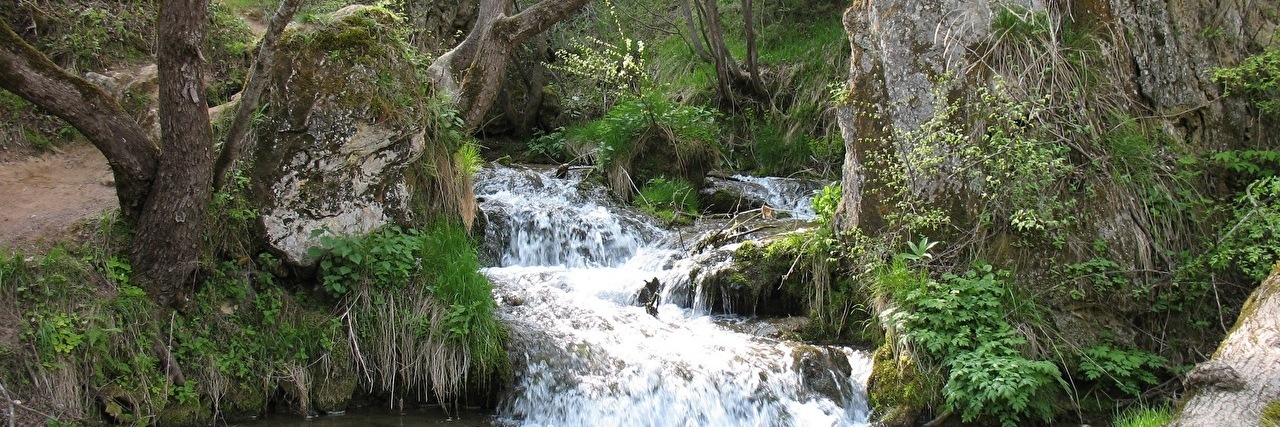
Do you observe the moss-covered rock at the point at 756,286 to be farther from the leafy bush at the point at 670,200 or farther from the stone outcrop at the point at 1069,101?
the leafy bush at the point at 670,200

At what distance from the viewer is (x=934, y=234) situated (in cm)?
542

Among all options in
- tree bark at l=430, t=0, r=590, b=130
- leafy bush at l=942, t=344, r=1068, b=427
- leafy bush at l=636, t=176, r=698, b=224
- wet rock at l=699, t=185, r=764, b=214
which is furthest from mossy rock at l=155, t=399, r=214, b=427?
wet rock at l=699, t=185, r=764, b=214

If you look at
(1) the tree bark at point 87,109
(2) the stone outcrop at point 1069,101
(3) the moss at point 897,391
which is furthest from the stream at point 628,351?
(1) the tree bark at point 87,109

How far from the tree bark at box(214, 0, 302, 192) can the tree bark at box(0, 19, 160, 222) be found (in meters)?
0.40

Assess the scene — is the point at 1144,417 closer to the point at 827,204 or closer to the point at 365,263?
the point at 827,204

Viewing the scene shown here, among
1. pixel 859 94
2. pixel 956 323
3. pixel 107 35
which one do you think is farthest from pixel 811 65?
pixel 107 35

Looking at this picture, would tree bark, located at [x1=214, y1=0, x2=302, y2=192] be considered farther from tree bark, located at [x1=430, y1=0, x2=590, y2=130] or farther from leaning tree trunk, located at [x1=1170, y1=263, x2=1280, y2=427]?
leaning tree trunk, located at [x1=1170, y1=263, x2=1280, y2=427]

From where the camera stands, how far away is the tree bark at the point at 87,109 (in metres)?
4.22

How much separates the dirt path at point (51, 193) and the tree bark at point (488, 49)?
9.11 feet

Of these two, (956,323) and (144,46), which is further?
(144,46)

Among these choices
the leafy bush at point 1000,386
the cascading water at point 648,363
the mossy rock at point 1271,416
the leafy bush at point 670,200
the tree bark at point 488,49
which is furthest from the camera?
the leafy bush at point 670,200

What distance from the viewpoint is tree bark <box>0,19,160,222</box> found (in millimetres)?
4219

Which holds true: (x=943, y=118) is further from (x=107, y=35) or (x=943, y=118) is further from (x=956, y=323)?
(x=107, y=35)

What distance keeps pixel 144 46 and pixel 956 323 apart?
7460 millimetres
